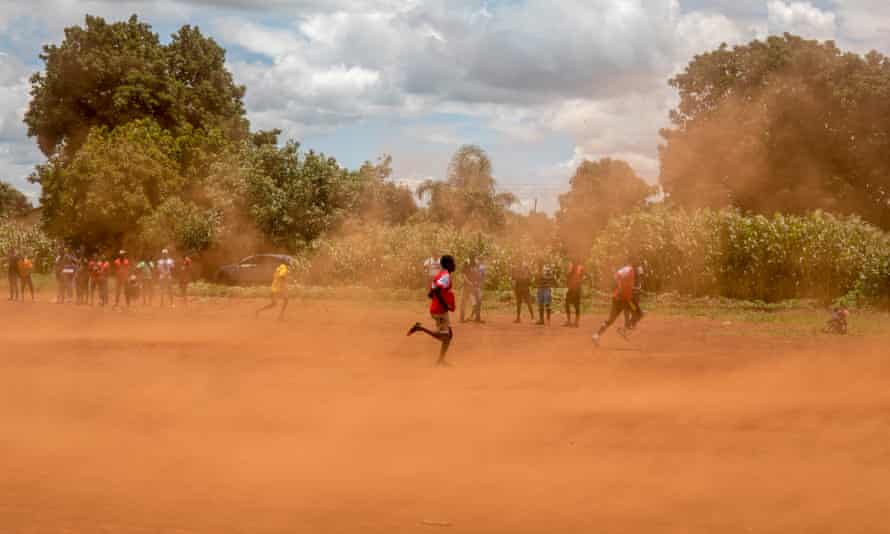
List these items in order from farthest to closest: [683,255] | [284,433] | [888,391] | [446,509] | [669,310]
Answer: [683,255] → [669,310] → [888,391] → [284,433] → [446,509]


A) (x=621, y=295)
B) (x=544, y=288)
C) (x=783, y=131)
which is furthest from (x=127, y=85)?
(x=621, y=295)

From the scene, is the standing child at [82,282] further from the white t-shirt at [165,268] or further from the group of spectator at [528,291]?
the group of spectator at [528,291]

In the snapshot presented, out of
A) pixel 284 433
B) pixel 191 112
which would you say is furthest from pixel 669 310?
pixel 191 112

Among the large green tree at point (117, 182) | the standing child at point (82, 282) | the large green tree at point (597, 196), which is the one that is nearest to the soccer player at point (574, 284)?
the standing child at point (82, 282)

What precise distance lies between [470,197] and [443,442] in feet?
123

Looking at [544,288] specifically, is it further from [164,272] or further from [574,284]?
[164,272]

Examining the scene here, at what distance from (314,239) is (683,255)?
1713cm

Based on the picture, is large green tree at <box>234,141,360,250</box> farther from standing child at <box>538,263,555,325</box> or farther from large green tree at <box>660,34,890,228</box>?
standing child at <box>538,263,555,325</box>

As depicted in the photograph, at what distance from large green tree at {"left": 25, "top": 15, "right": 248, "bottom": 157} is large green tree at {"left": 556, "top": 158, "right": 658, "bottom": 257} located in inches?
739

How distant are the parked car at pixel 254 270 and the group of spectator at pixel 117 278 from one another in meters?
5.28

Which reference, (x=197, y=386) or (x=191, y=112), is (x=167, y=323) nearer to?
(x=197, y=386)

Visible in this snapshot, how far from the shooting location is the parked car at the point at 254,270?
4016 centimetres

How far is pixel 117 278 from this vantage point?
30.4m

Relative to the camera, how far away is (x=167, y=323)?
24.4 metres
